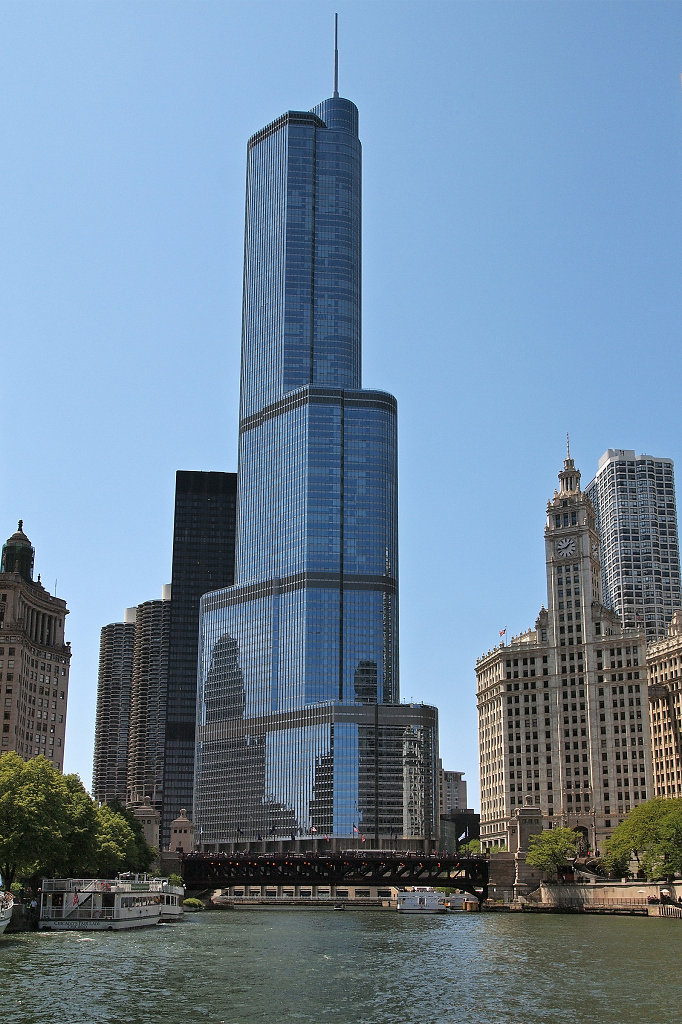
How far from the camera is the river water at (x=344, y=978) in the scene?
84.4m

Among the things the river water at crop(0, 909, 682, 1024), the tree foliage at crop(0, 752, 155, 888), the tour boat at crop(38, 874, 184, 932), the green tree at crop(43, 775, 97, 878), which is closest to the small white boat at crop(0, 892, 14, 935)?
the river water at crop(0, 909, 682, 1024)

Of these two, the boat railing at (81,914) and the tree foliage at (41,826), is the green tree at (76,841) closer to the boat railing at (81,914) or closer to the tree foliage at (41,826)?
the tree foliage at (41,826)

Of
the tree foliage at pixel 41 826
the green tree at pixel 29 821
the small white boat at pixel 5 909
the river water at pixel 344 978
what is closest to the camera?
the river water at pixel 344 978

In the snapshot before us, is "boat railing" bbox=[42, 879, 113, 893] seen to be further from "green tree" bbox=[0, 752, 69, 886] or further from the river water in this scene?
the river water

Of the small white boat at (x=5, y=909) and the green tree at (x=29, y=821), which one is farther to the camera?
the green tree at (x=29, y=821)

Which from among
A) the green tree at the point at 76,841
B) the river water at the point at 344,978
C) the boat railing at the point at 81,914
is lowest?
the river water at the point at 344,978

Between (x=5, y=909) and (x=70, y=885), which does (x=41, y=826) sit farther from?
(x=5, y=909)

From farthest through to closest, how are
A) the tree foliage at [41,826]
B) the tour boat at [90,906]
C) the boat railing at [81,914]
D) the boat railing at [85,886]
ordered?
1. the boat railing at [85,886]
2. the tour boat at [90,906]
3. the boat railing at [81,914]
4. the tree foliage at [41,826]

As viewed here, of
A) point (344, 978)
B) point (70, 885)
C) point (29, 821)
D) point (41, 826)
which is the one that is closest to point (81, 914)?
point (70, 885)

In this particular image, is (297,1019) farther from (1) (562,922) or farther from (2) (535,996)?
(1) (562,922)

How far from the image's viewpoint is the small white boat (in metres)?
132

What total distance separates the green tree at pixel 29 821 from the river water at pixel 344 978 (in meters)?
11.9

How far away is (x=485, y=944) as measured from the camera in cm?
14350

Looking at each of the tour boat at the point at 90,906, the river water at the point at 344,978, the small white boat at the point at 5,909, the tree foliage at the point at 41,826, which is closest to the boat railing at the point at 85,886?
the tour boat at the point at 90,906
